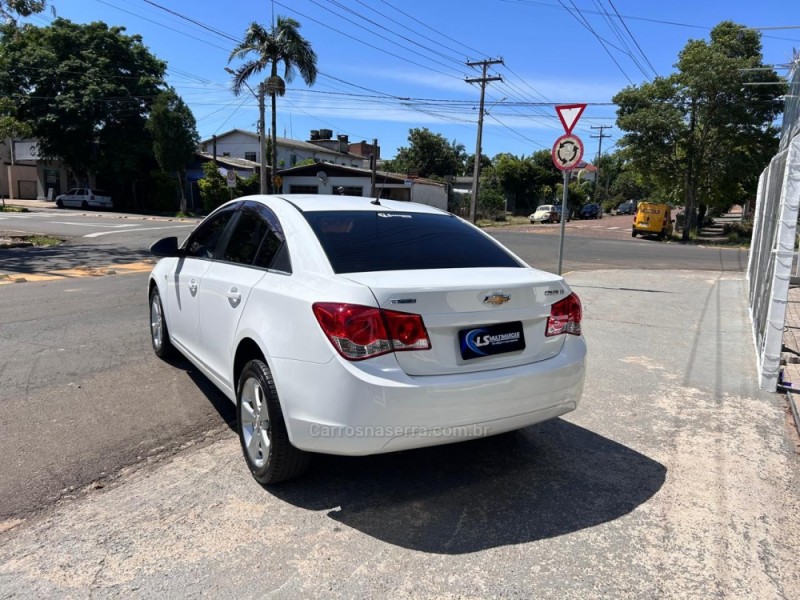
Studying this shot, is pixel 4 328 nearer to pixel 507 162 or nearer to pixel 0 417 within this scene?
pixel 0 417

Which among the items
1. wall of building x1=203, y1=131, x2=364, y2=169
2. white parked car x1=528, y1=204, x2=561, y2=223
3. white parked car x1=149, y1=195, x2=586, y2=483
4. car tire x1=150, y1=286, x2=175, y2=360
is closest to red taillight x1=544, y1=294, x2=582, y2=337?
white parked car x1=149, y1=195, x2=586, y2=483

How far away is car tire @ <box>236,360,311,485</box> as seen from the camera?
307cm

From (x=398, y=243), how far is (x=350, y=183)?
4012cm

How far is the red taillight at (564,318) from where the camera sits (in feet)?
11.0

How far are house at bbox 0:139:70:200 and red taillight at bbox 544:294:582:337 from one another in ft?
171

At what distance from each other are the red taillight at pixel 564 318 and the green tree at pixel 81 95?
43034mm

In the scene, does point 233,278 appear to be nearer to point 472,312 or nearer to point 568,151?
point 472,312

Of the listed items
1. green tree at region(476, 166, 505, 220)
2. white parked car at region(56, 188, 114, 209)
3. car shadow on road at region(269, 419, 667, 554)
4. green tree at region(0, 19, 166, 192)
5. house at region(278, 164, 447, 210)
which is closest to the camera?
car shadow on road at region(269, 419, 667, 554)

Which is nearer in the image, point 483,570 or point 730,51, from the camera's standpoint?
point 483,570

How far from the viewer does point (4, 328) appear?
6.72 m

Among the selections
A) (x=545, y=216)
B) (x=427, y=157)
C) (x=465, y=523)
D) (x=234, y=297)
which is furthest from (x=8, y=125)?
(x=427, y=157)

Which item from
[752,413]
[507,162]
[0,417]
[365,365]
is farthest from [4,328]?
[507,162]

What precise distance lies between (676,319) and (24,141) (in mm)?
53745

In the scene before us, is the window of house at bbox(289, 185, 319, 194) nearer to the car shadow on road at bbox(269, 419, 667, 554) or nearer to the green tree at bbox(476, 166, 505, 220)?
the green tree at bbox(476, 166, 505, 220)
